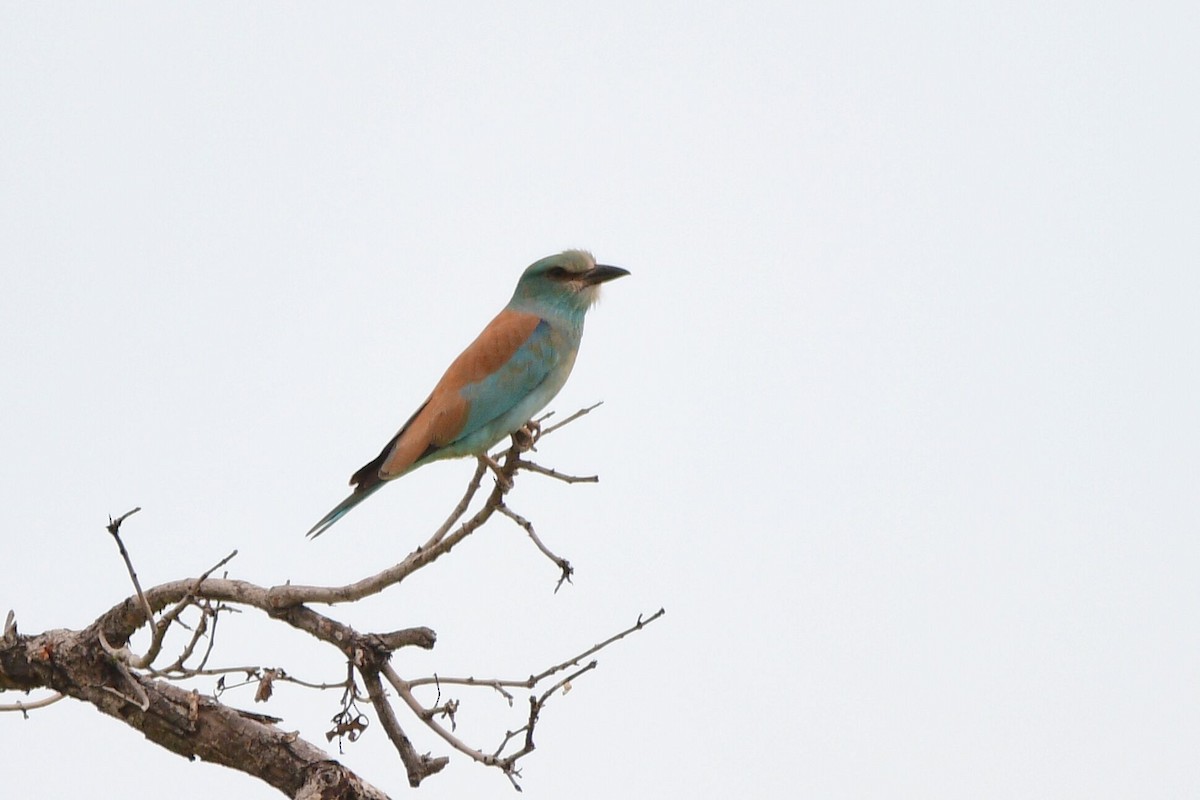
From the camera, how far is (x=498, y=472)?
14.4 feet

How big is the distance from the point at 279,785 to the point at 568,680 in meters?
1.08

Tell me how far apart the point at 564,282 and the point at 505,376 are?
30.4 inches

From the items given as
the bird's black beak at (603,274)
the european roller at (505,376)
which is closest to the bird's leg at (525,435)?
the european roller at (505,376)

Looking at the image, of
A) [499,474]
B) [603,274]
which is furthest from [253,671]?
[603,274]

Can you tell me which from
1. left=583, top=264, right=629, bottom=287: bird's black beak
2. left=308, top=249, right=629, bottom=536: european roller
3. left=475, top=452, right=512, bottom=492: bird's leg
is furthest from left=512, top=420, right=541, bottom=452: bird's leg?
left=583, top=264, right=629, bottom=287: bird's black beak

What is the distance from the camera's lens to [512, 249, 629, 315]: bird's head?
6.54 meters

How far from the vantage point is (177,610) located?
164 inches

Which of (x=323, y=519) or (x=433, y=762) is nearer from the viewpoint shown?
(x=433, y=762)

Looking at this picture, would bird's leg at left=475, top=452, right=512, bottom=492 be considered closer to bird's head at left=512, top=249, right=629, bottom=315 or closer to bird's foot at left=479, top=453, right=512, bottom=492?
bird's foot at left=479, top=453, right=512, bottom=492

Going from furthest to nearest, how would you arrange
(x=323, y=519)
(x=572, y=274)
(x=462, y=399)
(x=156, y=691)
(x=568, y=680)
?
(x=572, y=274)
(x=462, y=399)
(x=323, y=519)
(x=156, y=691)
(x=568, y=680)

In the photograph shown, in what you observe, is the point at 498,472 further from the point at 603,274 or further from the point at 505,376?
the point at 603,274

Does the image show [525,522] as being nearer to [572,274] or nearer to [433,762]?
[433,762]

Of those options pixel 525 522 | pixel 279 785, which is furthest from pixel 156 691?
Answer: pixel 525 522

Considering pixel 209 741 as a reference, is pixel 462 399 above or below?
above
